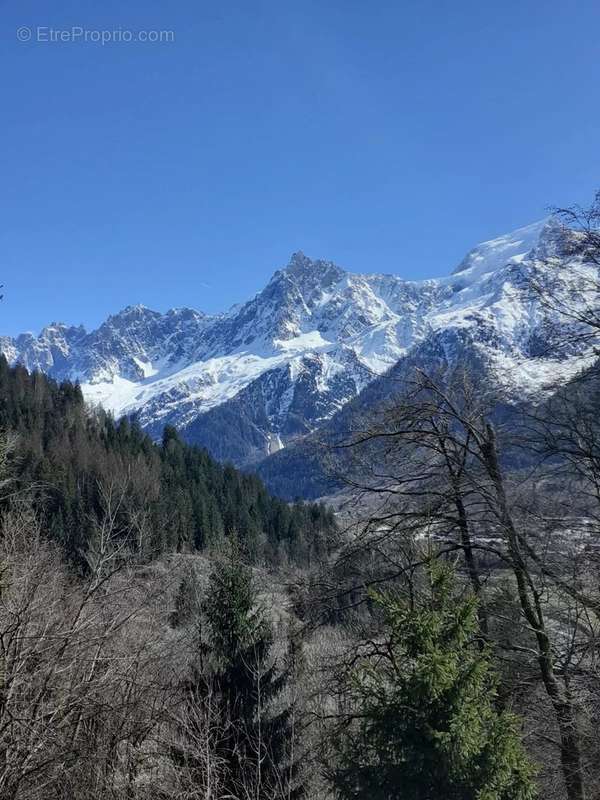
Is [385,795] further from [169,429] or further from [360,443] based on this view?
[169,429]

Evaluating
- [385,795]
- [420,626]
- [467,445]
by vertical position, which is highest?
[467,445]

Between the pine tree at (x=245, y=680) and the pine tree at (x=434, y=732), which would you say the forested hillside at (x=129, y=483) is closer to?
the pine tree at (x=245, y=680)

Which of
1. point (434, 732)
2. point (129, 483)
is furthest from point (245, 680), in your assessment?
point (129, 483)

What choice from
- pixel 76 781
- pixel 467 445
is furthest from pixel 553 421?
pixel 76 781

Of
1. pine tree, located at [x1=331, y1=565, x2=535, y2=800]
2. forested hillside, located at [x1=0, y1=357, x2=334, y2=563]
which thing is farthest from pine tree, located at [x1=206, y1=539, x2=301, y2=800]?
forested hillside, located at [x1=0, y1=357, x2=334, y2=563]

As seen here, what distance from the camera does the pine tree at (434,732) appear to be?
18.3ft

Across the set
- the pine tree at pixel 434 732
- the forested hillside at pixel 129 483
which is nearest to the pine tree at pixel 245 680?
the pine tree at pixel 434 732

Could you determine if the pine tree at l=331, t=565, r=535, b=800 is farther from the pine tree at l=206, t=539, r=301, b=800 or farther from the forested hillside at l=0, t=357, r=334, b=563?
the forested hillside at l=0, t=357, r=334, b=563

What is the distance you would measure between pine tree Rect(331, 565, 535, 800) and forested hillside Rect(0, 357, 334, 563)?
4365 centimetres

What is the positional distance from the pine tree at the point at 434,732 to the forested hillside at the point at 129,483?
43.6 metres

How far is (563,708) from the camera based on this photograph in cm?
699

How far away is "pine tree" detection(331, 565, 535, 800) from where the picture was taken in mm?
5586

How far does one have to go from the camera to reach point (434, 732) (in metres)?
5.48

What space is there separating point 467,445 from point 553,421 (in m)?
1.12
